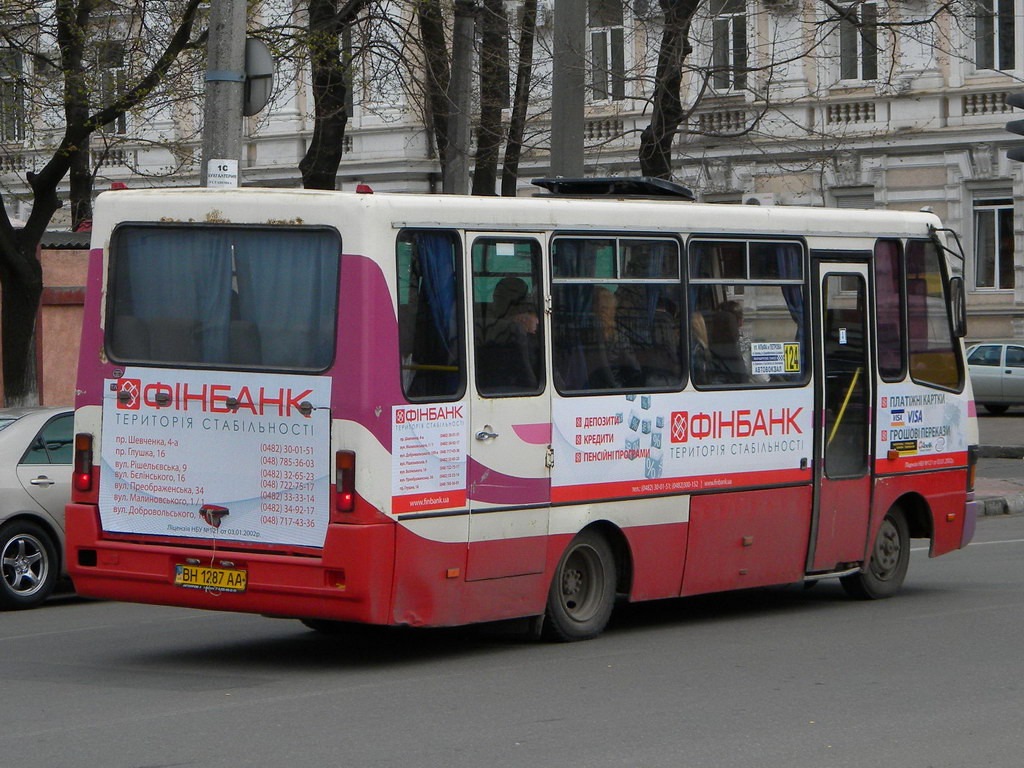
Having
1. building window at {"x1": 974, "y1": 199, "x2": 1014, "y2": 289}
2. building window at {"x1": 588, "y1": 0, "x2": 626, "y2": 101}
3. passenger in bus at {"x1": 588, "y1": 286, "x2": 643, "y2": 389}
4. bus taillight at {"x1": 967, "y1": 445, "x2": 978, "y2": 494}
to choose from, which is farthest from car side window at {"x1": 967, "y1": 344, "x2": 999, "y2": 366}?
passenger in bus at {"x1": 588, "y1": 286, "x2": 643, "y2": 389}

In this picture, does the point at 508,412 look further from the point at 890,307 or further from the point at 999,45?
the point at 999,45

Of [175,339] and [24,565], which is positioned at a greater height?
[175,339]

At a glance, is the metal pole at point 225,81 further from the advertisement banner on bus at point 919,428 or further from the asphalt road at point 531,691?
the advertisement banner on bus at point 919,428

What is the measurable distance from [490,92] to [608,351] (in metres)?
11.9

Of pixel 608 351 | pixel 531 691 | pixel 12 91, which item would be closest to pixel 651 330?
pixel 608 351

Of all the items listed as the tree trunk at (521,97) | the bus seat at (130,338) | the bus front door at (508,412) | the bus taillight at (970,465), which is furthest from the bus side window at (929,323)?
A: the tree trunk at (521,97)

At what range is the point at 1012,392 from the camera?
113 feet

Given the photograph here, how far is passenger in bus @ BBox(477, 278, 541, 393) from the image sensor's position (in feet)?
30.9

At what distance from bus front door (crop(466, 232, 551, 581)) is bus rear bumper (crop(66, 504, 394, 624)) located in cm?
75

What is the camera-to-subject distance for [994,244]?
3588 centimetres

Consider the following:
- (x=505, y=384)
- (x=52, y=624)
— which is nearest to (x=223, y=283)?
(x=505, y=384)

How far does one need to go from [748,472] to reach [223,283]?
12.5 feet

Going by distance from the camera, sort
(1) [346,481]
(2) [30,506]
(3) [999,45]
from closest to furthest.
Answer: (1) [346,481]
(2) [30,506]
(3) [999,45]

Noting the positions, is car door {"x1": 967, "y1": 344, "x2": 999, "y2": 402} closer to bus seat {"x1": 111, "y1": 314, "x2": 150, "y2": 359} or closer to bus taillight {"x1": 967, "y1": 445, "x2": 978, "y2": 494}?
bus taillight {"x1": 967, "y1": 445, "x2": 978, "y2": 494}
